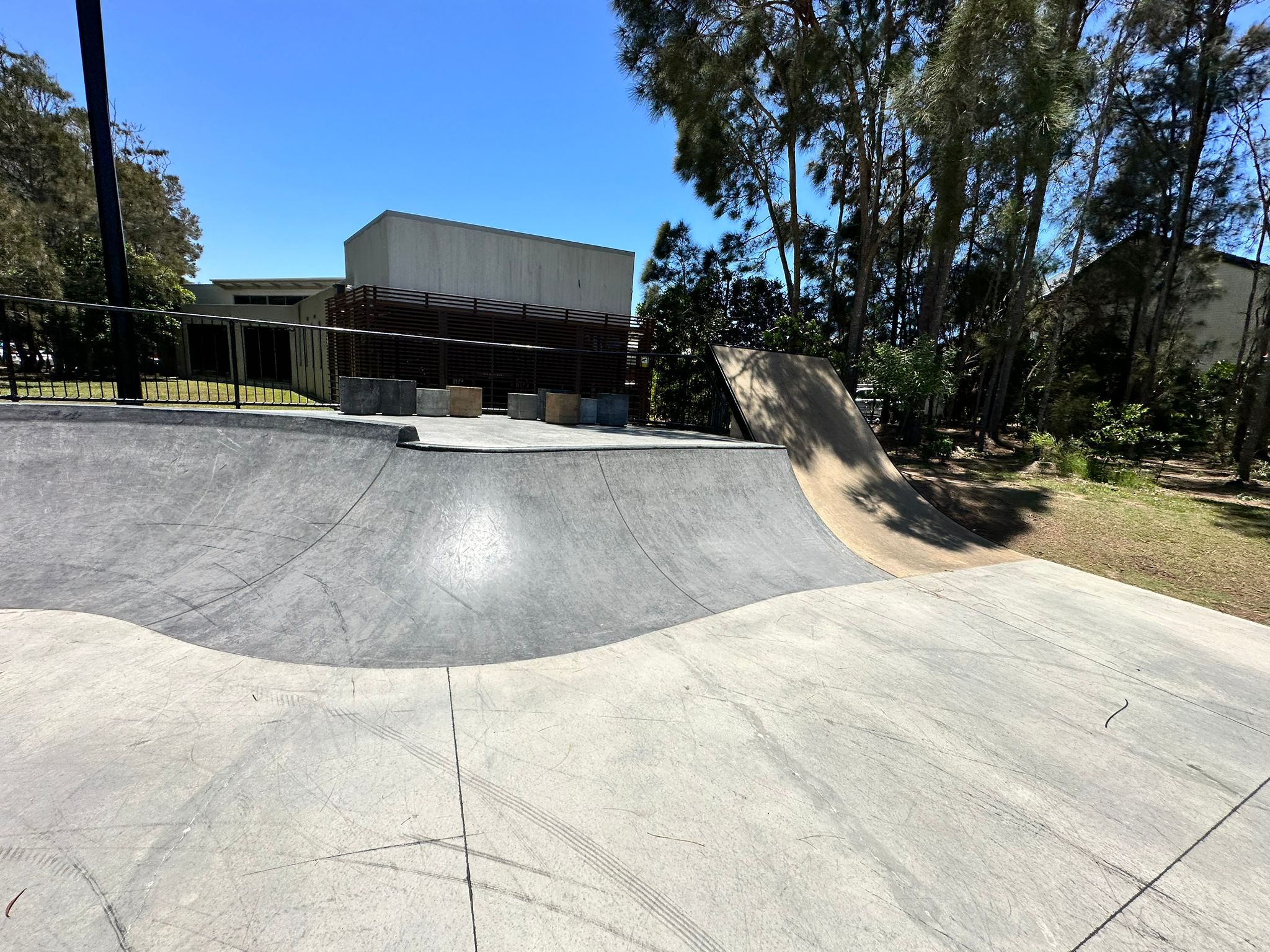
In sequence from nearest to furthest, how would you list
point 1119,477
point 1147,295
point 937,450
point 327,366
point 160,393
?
point 1119,477, point 160,393, point 937,450, point 327,366, point 1147,295

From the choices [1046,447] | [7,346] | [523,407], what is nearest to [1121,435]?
[1046,447]

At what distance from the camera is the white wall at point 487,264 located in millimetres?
14297

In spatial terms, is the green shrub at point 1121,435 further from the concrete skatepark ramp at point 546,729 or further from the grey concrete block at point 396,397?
the grey concrete block at point 396,397

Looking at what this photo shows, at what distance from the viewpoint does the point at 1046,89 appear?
11.5 meters

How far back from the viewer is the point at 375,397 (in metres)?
7.78

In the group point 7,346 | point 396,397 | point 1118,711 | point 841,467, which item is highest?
point 7,346

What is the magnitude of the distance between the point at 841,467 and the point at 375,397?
23.6ft

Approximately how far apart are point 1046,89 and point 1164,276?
41.9 feet

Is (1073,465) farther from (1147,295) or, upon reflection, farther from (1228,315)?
(1228,315)

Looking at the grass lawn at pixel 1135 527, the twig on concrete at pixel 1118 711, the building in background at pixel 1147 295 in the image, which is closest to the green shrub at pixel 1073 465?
the grass lawn at pixel 1135 527

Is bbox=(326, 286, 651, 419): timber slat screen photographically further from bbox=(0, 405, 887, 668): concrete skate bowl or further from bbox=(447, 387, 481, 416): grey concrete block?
bbox=(0, 405, 887, 668): concrete skate bowl

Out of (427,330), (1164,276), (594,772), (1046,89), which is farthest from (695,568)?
(1164,276)

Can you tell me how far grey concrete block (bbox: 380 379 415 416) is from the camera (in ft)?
25.8

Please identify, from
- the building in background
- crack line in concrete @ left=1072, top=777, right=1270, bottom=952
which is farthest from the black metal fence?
the building in background
